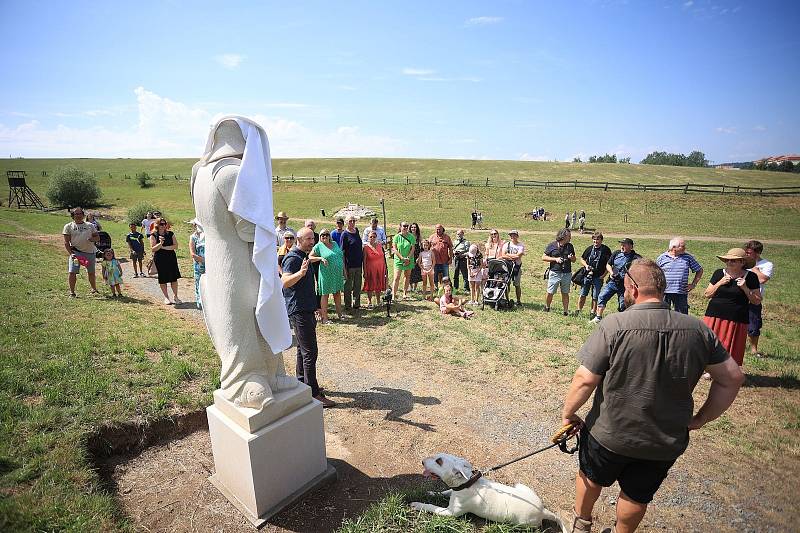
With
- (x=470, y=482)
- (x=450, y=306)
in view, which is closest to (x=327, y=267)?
(x=450, y=306)

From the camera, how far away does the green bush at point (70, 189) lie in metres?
38.9

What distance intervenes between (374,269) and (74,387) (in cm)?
590

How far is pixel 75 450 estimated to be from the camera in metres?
3.71

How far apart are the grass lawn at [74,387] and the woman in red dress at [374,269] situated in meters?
3.86

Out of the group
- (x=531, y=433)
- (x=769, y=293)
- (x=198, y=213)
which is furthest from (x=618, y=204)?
(x=198, y=213)

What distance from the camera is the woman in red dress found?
935 cm

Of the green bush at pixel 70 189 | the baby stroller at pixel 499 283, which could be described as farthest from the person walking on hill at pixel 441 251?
the green bush at pixel 70 189

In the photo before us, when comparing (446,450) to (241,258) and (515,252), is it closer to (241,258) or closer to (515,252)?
(241,258)

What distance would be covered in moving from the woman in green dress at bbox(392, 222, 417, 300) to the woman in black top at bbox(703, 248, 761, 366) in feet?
20.3

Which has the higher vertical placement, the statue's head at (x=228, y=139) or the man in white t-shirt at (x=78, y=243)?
the statue's head at (x=228, y=139)

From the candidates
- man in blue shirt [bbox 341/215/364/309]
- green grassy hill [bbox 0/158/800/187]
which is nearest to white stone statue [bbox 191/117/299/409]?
man in blue shirt [bbox 341/215/364/309]

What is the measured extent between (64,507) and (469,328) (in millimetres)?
6495

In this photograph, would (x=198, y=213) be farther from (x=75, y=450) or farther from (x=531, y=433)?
(x=531, y=433)

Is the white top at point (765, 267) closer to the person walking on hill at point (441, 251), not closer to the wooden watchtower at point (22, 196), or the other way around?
the person walking on hill at point (441, 251)
